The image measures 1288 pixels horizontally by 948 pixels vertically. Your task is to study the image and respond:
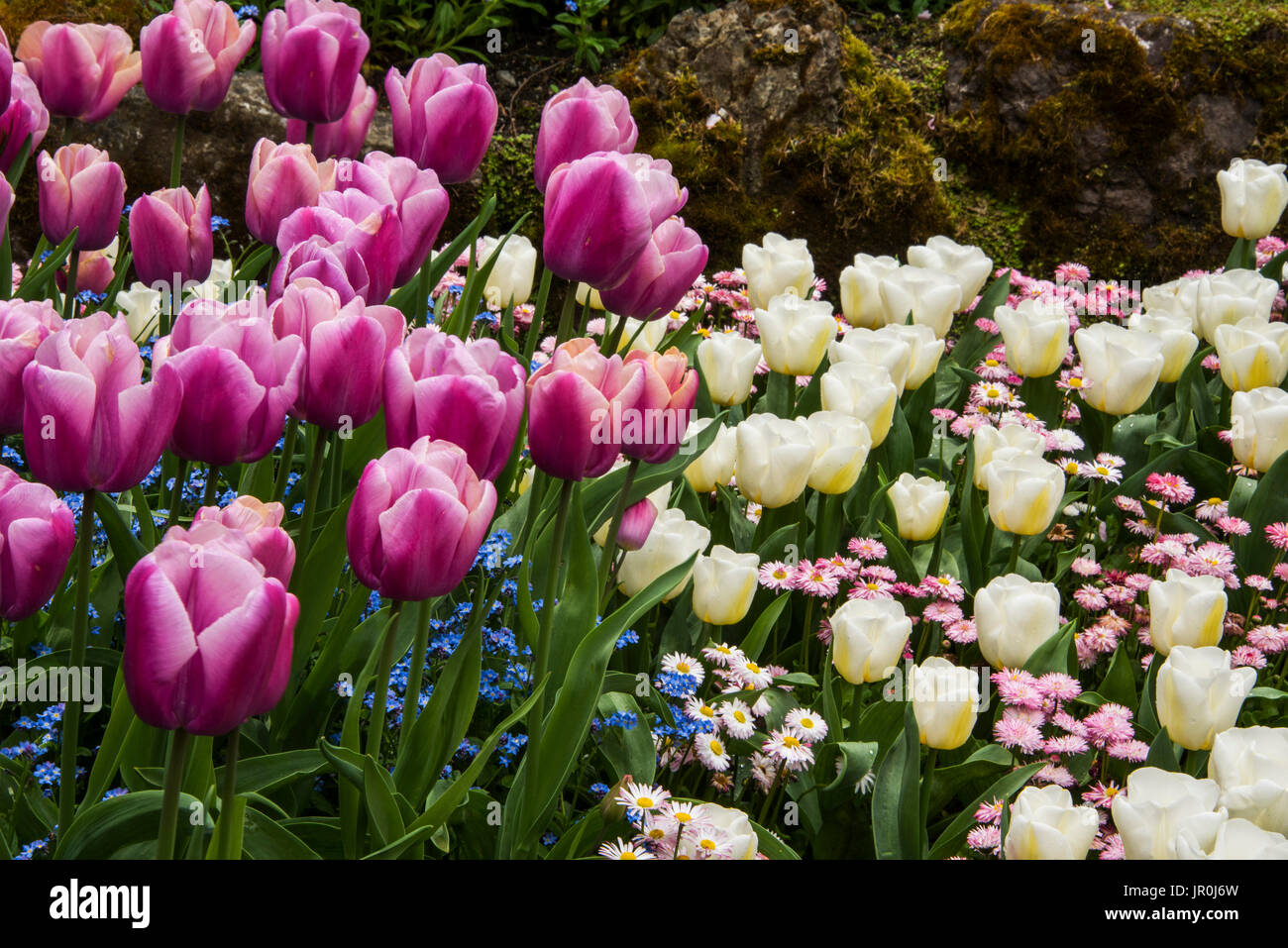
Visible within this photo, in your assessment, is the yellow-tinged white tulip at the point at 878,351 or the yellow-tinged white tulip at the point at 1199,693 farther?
the yellow-tinged white tulip at the point at 878,351

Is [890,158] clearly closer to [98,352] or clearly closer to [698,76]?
[698,76]

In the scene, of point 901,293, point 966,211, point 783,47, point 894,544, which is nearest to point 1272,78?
point 966,211

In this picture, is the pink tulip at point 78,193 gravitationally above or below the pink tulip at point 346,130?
below

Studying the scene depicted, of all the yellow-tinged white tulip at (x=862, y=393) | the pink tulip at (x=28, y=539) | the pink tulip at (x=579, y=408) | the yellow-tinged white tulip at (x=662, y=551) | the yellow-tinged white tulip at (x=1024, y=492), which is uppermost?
the pink tulip at (x=579, y=408)

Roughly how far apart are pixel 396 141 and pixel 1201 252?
12.3ft

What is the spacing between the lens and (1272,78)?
4941mm

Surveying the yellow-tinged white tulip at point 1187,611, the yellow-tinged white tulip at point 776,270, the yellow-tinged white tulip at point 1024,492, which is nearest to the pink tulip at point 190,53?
the yellow-tinged white tulip at point 776,270

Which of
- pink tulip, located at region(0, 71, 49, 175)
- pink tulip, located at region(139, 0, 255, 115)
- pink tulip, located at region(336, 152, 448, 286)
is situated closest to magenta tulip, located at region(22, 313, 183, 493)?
pink tulip, located at region(336, 152, 448, 286)

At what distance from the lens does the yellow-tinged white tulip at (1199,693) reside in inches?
70.1

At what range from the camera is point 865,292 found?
3098mm

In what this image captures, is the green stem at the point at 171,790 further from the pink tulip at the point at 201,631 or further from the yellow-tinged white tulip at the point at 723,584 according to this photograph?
the yellow-tinged white tulip at the point at 723,584

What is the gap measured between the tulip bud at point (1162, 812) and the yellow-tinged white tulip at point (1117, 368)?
127 centimetres

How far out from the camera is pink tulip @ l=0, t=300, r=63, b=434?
4.31 ft

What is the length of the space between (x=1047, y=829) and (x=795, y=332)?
4.51 feet
